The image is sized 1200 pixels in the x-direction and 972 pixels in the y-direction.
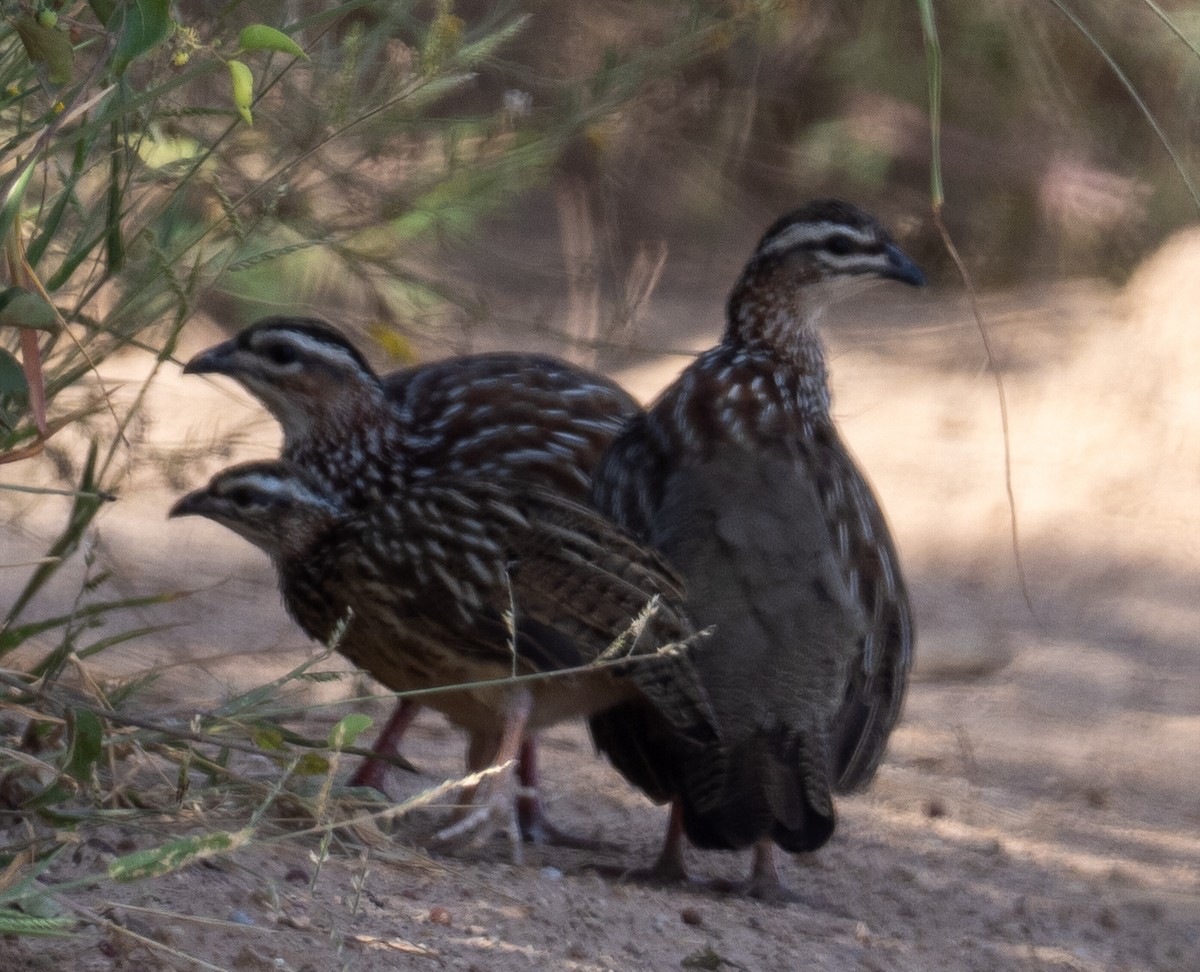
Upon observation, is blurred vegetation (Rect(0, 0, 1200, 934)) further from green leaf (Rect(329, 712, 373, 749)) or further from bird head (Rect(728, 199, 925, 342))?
bird head (Rect(728, 199, 925, 342))

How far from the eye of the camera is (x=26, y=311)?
2.75 meters

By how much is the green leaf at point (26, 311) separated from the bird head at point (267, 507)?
1.49 metres

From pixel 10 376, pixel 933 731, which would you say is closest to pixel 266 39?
pixel 10 376

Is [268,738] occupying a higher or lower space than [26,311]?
lower

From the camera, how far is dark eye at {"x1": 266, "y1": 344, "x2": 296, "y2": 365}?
4.59 metres

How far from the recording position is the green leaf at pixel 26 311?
2752mm

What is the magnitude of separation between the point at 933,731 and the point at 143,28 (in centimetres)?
447

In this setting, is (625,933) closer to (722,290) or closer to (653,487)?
(653,487)

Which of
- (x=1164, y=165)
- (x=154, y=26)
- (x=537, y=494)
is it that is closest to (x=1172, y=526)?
(x=1164, y=165)

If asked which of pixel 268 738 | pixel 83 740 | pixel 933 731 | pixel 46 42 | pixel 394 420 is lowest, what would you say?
pixel 83 740

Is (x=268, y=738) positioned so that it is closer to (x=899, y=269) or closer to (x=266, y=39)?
(x=266, y=39)

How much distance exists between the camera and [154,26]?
2541 millimetres

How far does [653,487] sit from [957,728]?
2433 mm

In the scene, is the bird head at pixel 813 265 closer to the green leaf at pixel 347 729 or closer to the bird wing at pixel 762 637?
the bird wing at pixel 762 637
